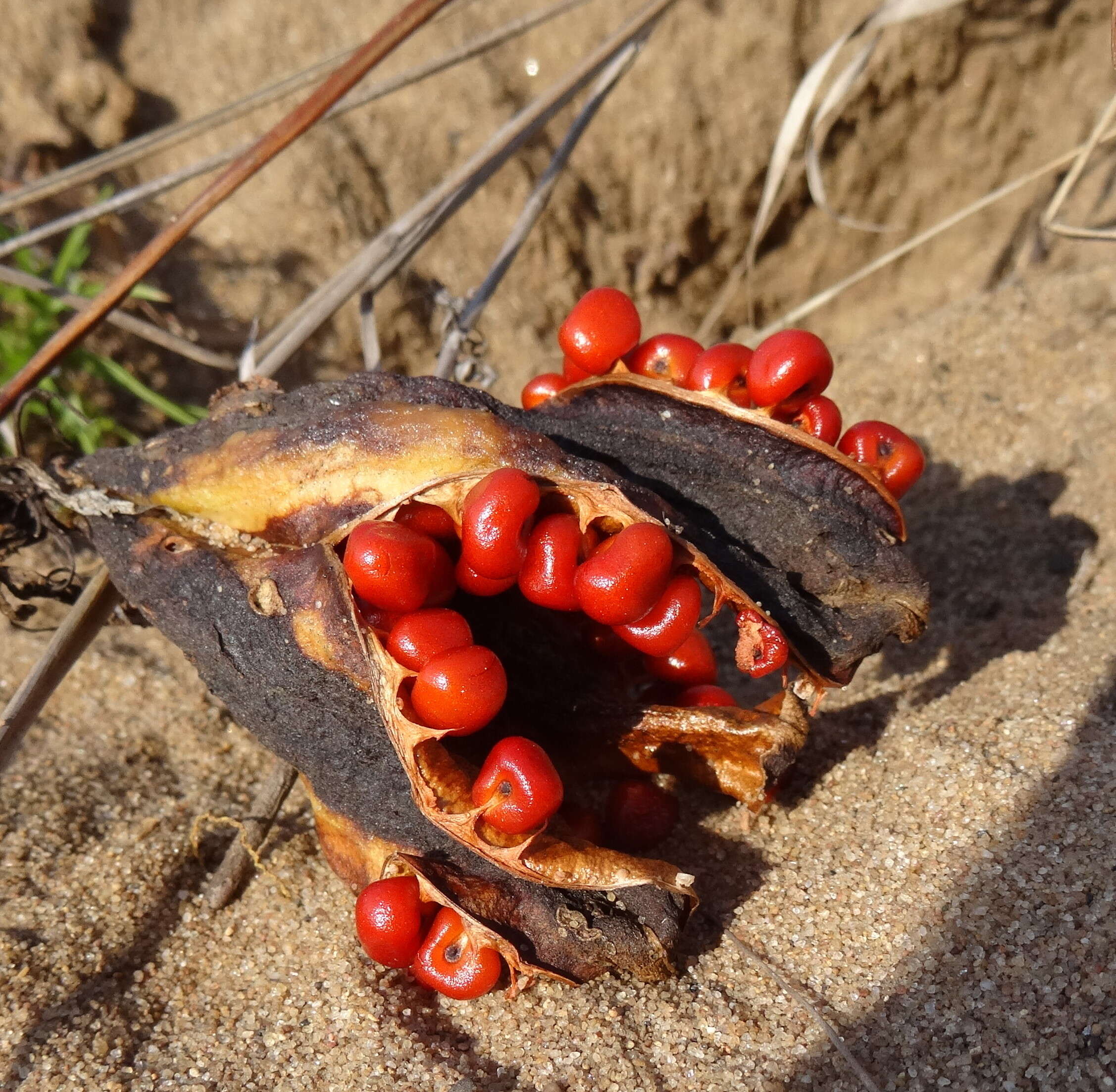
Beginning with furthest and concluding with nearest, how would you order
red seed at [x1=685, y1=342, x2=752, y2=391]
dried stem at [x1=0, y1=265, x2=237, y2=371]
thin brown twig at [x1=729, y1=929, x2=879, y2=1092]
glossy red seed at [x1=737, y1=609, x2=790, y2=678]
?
dried stem at [x1=0, y1=265, x2=237, y2=371]
red seed at [x1=685, y1=342, x2=752, y2=391]
glossy red seed at [x1=737, y1=609, x2=790, y2=678]
thin brown twig at [x1=729, y1=929, x2=879, y2=1092]

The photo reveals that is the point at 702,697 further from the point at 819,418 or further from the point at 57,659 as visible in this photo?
the point at 57,659

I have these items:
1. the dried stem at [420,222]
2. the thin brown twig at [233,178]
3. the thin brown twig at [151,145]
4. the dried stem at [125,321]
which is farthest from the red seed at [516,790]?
the thin brown twig at [151,145]

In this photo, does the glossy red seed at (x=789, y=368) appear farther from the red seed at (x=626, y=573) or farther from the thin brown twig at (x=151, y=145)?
the thin brown twig at (x=151, y=145)

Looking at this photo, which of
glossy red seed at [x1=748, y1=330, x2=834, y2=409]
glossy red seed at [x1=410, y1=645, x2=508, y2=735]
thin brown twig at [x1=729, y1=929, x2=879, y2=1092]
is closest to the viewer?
thin brown twig at [x1=729, y1=929, x2=879, y2=1092]

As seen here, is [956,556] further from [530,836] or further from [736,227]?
[736,227]

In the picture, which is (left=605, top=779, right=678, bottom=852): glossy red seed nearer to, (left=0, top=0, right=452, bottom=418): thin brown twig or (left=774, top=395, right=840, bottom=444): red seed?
(left=774, top=395, right=840, bottom=444): red seed

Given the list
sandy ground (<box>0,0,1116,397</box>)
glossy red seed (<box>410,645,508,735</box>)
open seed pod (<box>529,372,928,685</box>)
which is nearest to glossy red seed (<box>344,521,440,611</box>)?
glossy red seed (<box>410,645,508,735</box>)

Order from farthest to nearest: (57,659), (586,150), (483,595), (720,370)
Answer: (586,150) → (57,659) → (720,370) → (483,595)

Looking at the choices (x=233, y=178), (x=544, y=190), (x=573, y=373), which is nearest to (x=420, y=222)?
(x=544, y=190)
